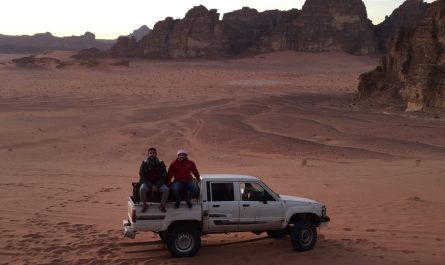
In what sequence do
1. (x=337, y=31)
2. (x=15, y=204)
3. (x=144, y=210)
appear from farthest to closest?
(x=337, y=31), (x=15, y=204), (x=144, y=210)

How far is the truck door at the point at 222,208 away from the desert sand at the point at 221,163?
514 mm

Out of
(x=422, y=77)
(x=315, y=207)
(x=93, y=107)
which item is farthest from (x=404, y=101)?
(x=315, y=207)

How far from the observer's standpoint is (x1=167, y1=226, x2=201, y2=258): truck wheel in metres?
8.57

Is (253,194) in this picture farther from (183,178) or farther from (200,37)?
(200,37)

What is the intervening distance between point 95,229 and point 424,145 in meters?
15.1

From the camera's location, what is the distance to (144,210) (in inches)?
331

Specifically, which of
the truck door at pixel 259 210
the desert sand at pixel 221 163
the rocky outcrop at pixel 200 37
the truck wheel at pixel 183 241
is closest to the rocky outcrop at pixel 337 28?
the rocky outcrop at pixel 200 37

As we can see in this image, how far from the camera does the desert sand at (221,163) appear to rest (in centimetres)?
925

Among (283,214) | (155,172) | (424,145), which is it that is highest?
(155,172)

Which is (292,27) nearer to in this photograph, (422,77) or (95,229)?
(422,77)

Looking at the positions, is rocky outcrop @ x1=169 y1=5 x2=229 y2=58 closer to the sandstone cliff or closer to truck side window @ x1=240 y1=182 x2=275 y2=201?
the sandstone cliff

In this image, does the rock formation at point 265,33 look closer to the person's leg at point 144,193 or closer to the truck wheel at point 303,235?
the truck wheel at point 303,235

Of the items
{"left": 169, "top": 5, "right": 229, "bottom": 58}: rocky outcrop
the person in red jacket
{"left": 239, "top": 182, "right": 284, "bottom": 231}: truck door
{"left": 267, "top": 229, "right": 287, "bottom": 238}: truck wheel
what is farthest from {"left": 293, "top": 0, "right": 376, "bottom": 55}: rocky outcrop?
the person in red jacket

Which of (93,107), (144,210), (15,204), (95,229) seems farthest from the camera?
(93,107)
